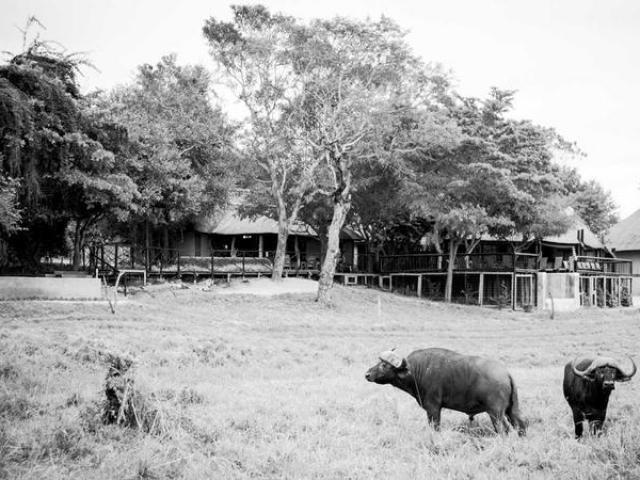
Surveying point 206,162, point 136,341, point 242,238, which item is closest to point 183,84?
point 206,162

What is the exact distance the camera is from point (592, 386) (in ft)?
30.7

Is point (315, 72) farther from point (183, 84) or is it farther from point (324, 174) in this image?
point (183, 84)

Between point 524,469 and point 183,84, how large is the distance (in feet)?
127

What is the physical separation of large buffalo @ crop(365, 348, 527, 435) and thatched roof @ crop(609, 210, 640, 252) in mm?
45543

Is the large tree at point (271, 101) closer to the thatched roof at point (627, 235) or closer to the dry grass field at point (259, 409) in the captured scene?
the dry grass field at point (259, 409)

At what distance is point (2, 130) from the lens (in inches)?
923

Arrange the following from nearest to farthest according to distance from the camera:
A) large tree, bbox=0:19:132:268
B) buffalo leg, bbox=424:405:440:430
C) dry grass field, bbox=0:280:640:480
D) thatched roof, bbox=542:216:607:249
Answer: dry grass field, bbox=0:280:640:480 < buffalo leg, bbox=424:405:440:430 < large tree, bbox=0:19:132:268 < thatched roof, bbox=542:216:607:249

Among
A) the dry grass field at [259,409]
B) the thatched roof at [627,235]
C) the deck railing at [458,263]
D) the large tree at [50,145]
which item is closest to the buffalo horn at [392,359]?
the dry grass field at [259,409]

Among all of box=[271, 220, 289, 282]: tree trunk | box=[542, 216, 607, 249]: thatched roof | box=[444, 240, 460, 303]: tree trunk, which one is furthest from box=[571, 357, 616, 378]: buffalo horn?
box=[542, 216, 607, 249]: thatched roof

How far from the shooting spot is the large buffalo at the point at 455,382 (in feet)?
30.1

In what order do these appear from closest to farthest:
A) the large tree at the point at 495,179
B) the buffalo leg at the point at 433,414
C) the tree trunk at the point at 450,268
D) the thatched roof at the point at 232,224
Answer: the buffalo leg at the point at 433,414 → the large tree at the point at 495,179 → the tree trunk at the point at 450,268 → the thatched roof at the point at 232,224

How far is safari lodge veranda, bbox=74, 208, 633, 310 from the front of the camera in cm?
3766

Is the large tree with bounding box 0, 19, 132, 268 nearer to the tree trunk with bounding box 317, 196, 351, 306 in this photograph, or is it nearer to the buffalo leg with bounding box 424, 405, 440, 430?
the tree trunk with bounding box 317, 196, 351, 306

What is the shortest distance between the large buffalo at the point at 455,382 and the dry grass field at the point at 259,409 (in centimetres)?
37
